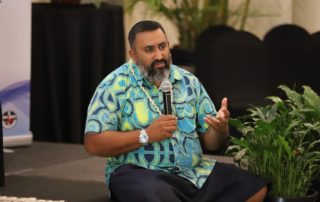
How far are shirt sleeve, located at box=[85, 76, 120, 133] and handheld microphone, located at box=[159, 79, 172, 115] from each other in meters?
0.22

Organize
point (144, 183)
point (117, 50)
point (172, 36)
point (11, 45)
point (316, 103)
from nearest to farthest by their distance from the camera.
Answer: point (144, 183), point (316, 103), point (11, 45), point (117, 50), point (172, 36)

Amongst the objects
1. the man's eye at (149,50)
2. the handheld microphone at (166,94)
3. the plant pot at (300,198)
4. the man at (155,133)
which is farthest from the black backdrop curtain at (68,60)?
the plant pot at (300,198)

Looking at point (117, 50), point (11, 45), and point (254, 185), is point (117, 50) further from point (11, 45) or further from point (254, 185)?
point (254, 185)

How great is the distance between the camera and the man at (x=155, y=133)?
126 inches

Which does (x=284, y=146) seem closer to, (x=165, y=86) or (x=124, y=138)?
(x=165, y=86)

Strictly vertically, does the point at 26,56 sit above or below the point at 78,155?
above

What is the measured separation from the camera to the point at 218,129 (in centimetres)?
320

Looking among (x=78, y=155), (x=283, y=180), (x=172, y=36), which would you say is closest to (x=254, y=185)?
(x=283, y=180)

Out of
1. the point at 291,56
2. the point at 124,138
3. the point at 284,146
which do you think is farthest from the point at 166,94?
the point at 291,56

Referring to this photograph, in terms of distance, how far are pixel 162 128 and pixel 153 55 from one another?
12.1 inches

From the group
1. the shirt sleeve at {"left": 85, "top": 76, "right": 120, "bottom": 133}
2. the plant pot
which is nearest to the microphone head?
the shirt sleeve at {"left": 85, "top": 76, "right": 120, "bottom": 133}

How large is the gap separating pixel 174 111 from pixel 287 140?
49 cm

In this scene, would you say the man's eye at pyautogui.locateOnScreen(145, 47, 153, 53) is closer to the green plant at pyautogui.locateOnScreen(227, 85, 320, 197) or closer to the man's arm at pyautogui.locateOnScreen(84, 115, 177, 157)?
the man's arm at pyautogui.locateOnScreen(84, 115, 177, 157)

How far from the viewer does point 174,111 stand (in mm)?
3283
